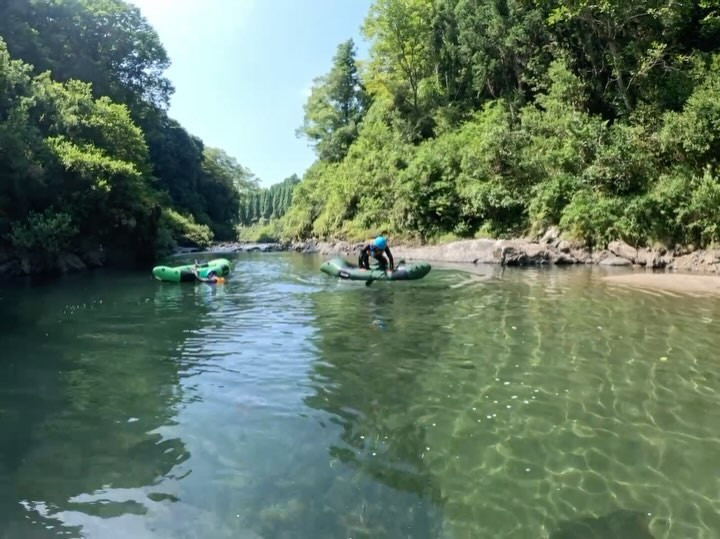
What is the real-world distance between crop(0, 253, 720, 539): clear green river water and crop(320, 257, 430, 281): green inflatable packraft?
501cm

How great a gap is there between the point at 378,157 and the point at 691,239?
883 inches

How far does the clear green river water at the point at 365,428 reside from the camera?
3566 mm

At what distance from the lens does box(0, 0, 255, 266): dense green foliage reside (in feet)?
62.5

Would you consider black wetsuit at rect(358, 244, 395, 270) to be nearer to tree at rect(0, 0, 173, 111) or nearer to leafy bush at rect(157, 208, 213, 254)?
tree at rect(0, 0, 173, 111)

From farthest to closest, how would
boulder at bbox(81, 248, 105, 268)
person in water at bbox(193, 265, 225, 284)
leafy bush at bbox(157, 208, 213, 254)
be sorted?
leafy bush at bbox(157, 208, 213, 254)
boulder at bbox(81, 248, 105, 268)
person in water at bbox(193, 265, 225, 284)

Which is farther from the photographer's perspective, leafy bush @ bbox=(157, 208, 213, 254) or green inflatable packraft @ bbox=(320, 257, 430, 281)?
leafy bush @ bbox=(157, 208, 213, 254)

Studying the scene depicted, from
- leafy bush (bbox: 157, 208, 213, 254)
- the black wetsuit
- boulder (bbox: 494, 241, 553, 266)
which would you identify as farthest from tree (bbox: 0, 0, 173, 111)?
boulder (bbox: 494, 241, 553, 266)

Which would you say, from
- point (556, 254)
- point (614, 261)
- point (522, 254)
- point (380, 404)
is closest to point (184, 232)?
point (522, 254)

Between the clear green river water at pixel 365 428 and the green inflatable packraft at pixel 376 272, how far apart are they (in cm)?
501

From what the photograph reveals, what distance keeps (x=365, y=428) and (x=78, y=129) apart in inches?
935

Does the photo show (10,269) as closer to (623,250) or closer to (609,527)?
(609,527)

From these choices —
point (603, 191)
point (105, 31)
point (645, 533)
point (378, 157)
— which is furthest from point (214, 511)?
point (105, 31)

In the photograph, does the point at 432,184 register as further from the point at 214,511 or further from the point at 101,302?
the point at 214,511

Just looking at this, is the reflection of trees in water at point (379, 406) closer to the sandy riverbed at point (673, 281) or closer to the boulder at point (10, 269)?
the sandy riverbed at point (673, 281)
